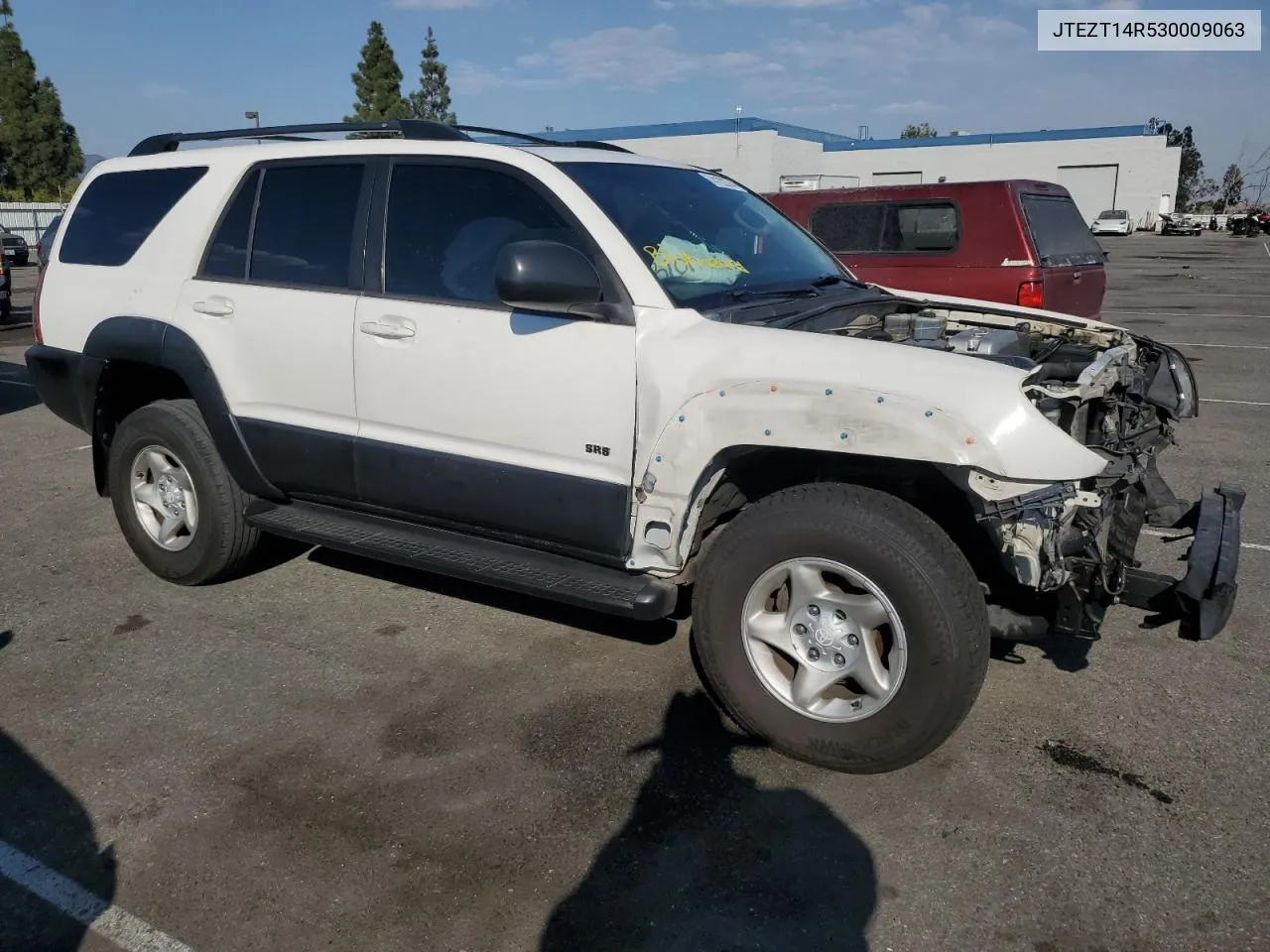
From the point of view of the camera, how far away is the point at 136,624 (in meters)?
4.52

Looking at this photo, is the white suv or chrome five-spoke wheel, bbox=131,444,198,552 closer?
the white suv

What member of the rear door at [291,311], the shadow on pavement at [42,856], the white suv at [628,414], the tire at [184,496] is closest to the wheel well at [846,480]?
the white suv at [628,414]

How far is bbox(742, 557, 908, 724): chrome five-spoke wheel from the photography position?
3.17m

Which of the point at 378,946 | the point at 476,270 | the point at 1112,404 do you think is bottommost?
the point at 378,946

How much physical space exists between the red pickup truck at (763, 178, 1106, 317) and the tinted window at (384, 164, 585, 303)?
215 inches

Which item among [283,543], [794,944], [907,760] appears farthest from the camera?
[283,543]

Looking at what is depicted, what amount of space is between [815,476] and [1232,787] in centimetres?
163

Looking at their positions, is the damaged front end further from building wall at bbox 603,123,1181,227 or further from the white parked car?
the white parked car

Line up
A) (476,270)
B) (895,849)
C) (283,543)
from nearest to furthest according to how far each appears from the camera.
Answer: (895,849), (476,270), (283,543)

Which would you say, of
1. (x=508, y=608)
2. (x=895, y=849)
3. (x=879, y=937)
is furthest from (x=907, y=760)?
(x=508, y=608)

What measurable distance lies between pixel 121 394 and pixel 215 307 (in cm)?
99

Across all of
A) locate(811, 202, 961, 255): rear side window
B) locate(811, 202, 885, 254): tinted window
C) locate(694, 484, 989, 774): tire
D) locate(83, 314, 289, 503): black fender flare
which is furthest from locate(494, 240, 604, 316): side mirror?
locate(811, 202, 885, 254): tinted window

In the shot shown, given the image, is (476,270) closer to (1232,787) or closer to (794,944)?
(794,944)

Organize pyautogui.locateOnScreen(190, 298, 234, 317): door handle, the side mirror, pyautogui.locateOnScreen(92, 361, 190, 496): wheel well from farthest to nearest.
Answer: pyautogui.locateOnScreen(92, 361, 190, 496): wheel well < pyautogui.locateOnScreen(190, 298, 234, 317): door handle < the side mirror
